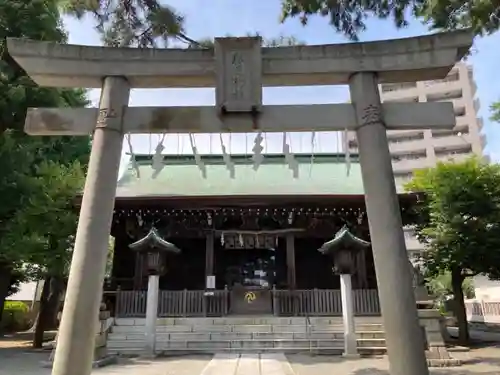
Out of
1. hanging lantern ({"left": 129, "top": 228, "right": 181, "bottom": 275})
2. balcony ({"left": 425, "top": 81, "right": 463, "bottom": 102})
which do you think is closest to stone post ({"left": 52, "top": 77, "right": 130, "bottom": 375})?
hanging lantern ({"left": 129, "top": 228, "right": 181, "bottom": 275})

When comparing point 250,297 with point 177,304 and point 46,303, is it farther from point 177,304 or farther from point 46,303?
point 46,303

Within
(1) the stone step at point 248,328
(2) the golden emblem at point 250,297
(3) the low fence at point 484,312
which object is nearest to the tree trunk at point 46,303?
(1) the stone step at point 248,328

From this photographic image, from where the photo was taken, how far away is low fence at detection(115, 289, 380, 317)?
14734 mm

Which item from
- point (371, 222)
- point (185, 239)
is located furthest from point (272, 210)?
point (371, 222)

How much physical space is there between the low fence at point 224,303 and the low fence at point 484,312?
15277mm

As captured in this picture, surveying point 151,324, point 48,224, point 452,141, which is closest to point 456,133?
point 452,141

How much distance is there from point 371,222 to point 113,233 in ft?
45.1

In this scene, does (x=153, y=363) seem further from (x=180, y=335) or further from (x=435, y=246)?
(x=435, y=246)

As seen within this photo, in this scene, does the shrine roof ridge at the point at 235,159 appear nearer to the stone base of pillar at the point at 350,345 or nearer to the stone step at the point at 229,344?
the stone step at the point at 229,344

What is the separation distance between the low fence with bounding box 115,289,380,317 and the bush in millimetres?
14282

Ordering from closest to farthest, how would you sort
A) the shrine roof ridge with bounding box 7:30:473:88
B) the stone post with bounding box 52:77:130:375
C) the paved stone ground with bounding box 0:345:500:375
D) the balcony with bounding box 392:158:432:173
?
the stone post with bounding box 52:77:130:375
the shrine roof ridge with bounding box 7:30:473:88
the paved stone ground with bounding box 0:345:500:375
the balcony with bounding box 392:158:432:173

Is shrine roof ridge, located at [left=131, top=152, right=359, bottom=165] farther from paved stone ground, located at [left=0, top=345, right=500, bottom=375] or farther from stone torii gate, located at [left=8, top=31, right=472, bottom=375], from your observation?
stone torii gate, located at [left=8, top=31, right=472, bottom=375]

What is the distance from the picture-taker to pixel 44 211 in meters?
13.8

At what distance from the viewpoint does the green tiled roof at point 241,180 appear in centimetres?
1798
